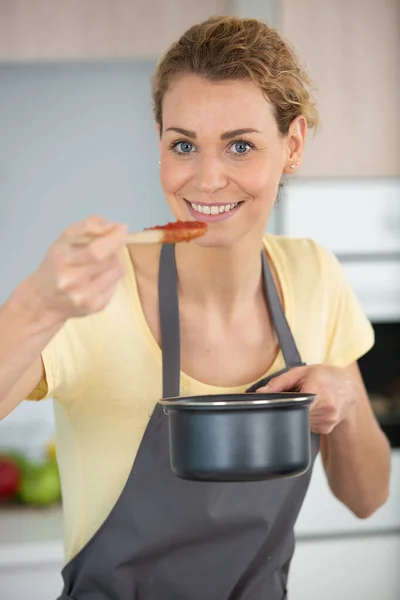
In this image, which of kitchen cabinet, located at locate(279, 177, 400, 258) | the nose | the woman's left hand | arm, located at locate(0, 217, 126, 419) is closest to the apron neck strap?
the woman's left hand

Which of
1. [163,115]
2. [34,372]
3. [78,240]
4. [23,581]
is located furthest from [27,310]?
[23,581]

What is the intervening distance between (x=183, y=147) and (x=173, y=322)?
0.92 feet

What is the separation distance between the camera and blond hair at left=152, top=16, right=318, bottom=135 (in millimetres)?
1350

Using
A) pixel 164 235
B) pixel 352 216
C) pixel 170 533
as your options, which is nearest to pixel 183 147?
pixel 164 235

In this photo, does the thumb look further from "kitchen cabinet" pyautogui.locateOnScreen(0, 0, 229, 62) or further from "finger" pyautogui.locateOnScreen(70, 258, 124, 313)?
"kitchen cabinet" pyautogui.locateOnScreen(0, 0, 229, 62)

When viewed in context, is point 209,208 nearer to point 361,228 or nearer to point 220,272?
point 220,272

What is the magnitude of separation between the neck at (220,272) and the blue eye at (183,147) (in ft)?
0.57

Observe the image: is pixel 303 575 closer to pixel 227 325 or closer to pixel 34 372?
pixel 227 325

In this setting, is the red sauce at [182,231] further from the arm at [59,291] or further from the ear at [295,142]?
the ear at [295,142]

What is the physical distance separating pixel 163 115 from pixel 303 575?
153cm

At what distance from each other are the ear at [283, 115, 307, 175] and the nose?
19cm

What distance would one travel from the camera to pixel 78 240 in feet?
2.90

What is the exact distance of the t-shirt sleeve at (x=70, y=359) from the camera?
1279 millimetres

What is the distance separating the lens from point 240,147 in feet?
4.43
